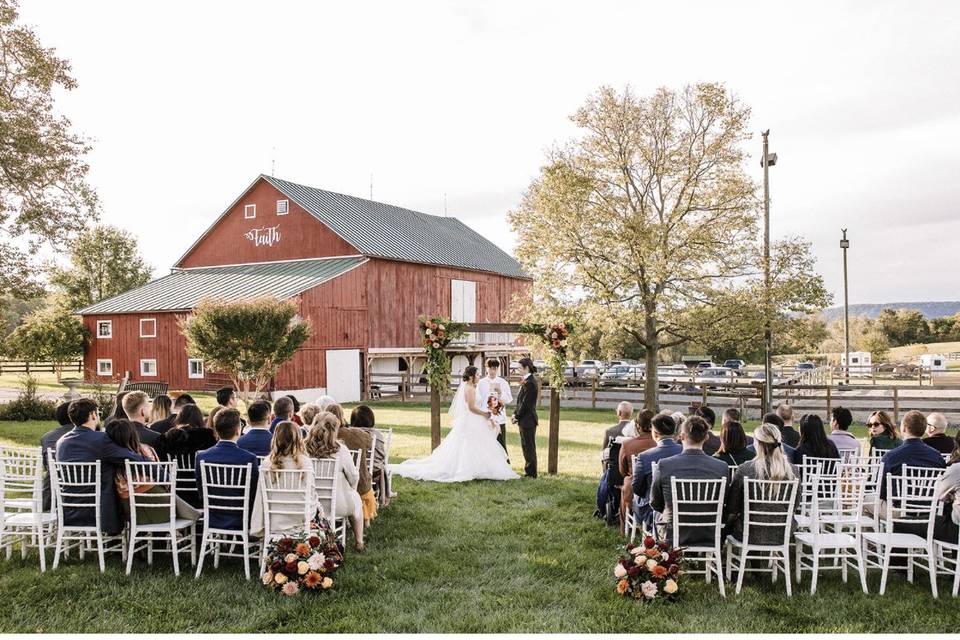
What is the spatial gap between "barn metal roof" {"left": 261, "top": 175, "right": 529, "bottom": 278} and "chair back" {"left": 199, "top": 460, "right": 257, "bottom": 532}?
2701cm

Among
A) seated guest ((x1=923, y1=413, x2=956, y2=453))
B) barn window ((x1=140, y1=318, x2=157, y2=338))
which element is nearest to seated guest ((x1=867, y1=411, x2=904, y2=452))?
seated guest ((x1=923, y1=413, x2=956, y2=453))

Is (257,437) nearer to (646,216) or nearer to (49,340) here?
(646,216)

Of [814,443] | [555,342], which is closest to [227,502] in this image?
[814,443]

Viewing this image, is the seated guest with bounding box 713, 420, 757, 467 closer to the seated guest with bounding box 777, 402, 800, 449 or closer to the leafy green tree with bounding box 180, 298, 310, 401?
the seated guest with bounding box 777, 402, 800, 449

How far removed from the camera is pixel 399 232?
127ft

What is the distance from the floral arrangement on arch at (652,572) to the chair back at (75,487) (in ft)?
15.4

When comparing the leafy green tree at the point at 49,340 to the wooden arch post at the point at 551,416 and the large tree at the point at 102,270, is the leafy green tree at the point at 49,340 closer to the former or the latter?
the large tree at the point at 102,270

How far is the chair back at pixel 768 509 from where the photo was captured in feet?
19.9

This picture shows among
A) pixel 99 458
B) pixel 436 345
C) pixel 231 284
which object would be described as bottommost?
pixel 99 458

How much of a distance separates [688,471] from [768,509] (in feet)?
2.50

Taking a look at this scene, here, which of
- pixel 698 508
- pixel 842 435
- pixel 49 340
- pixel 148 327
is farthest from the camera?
pixel 49 340

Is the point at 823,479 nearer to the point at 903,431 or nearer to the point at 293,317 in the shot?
the point at 903,431

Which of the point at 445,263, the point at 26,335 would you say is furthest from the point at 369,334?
the point at 26,335

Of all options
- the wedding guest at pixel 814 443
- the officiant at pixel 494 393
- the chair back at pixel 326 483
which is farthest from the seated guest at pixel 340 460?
the officiant at pixel 494 393
